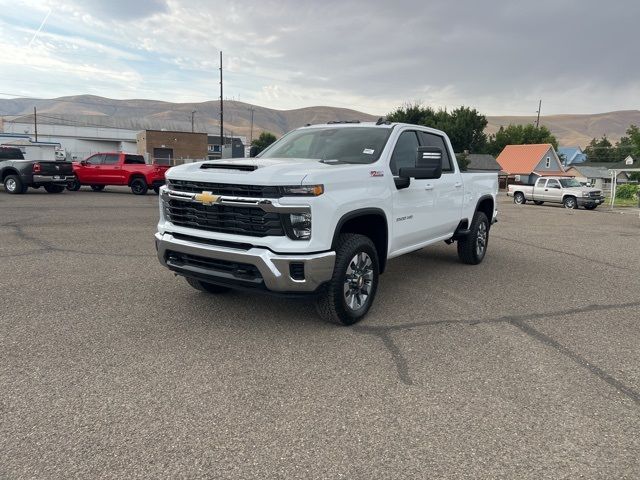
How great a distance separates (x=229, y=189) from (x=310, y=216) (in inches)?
30.0

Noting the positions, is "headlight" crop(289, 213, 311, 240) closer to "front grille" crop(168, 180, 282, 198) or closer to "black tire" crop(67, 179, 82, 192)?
"front grille" crop(168, 180, 282, 198)

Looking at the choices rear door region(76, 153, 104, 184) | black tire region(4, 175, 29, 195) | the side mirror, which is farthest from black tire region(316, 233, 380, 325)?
rear door region(76, 153, 104, 184)

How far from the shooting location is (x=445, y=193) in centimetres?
610

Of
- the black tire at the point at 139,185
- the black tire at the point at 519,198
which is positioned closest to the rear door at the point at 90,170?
the black tire at the point at 139,185

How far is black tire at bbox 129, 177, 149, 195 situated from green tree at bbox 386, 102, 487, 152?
4005 centimetres

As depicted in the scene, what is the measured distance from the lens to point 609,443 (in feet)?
8.86

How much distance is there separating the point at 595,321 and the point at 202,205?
417cm

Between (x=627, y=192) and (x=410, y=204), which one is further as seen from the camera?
→ (x=627, y=192)

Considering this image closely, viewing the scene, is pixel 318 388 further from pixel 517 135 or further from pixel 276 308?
pixel 517 135

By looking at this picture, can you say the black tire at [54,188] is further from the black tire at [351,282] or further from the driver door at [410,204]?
the black tire at [351,282]

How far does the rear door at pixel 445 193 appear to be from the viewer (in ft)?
19.3

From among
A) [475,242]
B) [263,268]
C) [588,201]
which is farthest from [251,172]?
[588,201]

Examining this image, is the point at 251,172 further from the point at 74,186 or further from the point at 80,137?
the point at 80,137

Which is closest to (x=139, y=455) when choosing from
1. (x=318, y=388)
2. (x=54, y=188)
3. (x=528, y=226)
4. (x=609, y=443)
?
(x=318, y=388)
